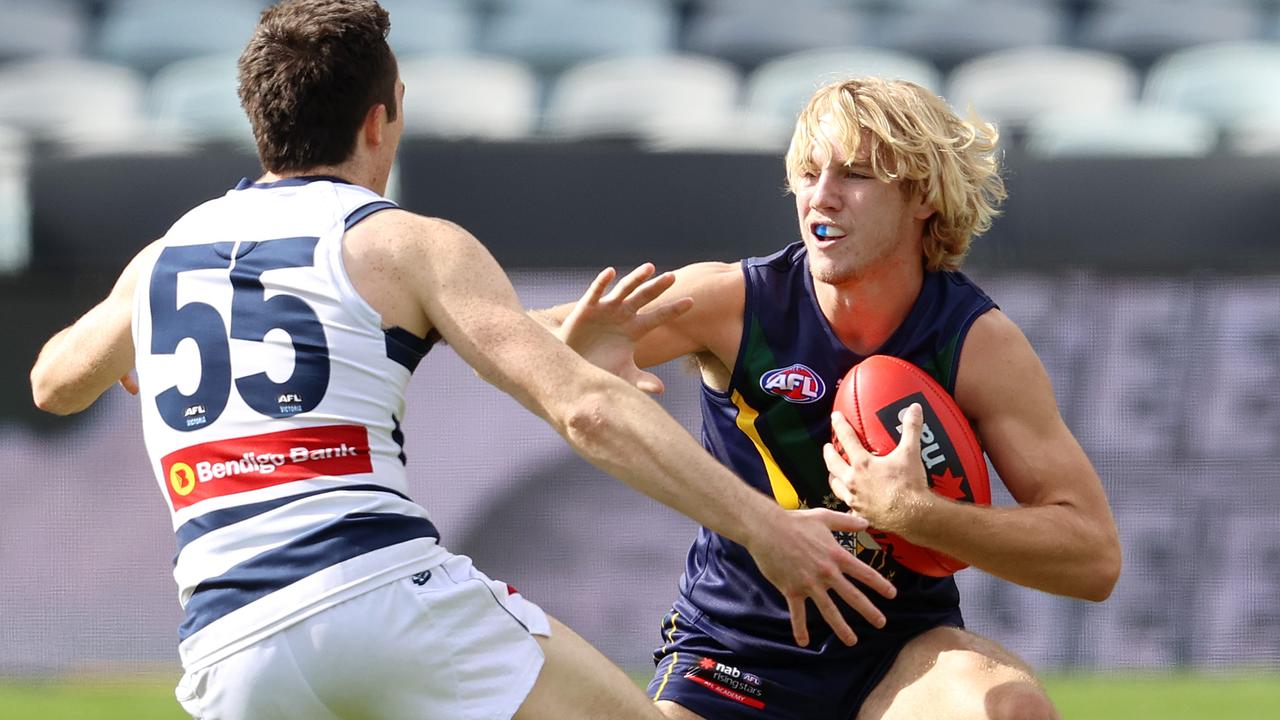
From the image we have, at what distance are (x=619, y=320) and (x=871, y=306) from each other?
0.69 meters

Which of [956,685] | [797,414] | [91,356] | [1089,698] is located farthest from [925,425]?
[1089,698]

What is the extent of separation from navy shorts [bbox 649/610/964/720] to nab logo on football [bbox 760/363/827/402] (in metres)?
0.58

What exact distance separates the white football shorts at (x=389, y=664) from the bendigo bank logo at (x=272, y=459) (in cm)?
24

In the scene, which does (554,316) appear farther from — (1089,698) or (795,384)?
(1089,698)

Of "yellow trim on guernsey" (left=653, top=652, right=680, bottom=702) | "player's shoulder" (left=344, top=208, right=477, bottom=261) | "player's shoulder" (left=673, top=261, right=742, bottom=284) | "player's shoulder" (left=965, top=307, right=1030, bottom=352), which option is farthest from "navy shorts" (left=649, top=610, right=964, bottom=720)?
"player's shoulder" (left=344, top=208, right=477, bottom=261)

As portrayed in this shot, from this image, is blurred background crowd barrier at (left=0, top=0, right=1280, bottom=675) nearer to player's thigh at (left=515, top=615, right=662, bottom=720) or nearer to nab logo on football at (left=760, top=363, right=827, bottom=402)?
nab logo on football at (left=760, top=363, right=827, bottom=402)

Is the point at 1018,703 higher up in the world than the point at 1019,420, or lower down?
lower down

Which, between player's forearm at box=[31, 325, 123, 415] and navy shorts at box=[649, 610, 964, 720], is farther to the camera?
navy shorts at box=[649, 610, 964, 720]

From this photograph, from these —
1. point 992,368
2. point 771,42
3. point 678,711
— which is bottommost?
point 678,711

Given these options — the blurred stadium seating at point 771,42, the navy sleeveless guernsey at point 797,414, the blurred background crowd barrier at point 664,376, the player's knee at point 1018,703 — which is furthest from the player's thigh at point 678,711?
the blurred stadium seating at point 771,42

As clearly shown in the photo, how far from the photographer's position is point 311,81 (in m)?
3.07

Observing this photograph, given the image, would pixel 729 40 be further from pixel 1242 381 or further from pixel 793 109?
pixel 1242 381

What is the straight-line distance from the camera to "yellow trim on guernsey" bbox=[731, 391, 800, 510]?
3.75 m

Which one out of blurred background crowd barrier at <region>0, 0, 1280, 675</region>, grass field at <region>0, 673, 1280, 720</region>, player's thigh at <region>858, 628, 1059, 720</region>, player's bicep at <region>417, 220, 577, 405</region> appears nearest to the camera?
player's bicep at <region>417, 220, 577, 405</region>
